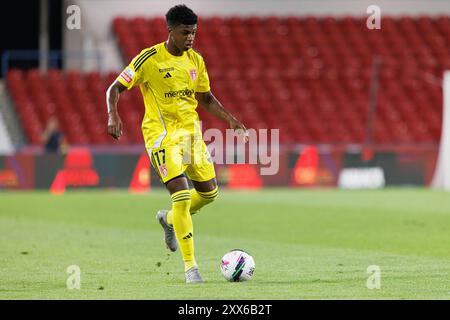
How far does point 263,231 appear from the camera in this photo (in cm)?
1556

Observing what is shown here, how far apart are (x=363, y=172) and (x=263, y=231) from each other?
37.4ft

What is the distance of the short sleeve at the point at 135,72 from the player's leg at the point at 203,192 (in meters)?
1.13

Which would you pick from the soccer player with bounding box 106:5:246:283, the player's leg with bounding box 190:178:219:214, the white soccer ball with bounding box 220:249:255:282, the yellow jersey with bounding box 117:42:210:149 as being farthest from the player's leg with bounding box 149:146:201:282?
the player's leg with bounding box 190:178:219:214

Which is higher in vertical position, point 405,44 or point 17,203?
point 405,44

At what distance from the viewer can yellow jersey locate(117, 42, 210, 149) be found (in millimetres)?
10125

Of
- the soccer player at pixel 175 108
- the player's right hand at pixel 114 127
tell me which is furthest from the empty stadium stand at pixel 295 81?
the player's right hand at pixel 114 127

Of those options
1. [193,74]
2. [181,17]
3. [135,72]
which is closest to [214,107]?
[193,74]

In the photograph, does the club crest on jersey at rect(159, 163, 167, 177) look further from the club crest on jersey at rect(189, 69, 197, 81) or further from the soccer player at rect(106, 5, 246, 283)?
the club crest on jersey at rect(189, 69, 197, 81)

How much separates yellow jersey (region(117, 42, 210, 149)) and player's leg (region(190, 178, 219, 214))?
19.6 inches

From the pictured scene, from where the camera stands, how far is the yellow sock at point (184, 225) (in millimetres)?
9656

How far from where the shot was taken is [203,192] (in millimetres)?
10484

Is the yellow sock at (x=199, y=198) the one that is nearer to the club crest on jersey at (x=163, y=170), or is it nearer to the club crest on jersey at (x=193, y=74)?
the club crest on jersey at (x=163, y=170)

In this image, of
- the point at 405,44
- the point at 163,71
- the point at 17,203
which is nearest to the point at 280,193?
the point at 17,203

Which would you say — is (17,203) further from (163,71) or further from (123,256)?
(163,71)
